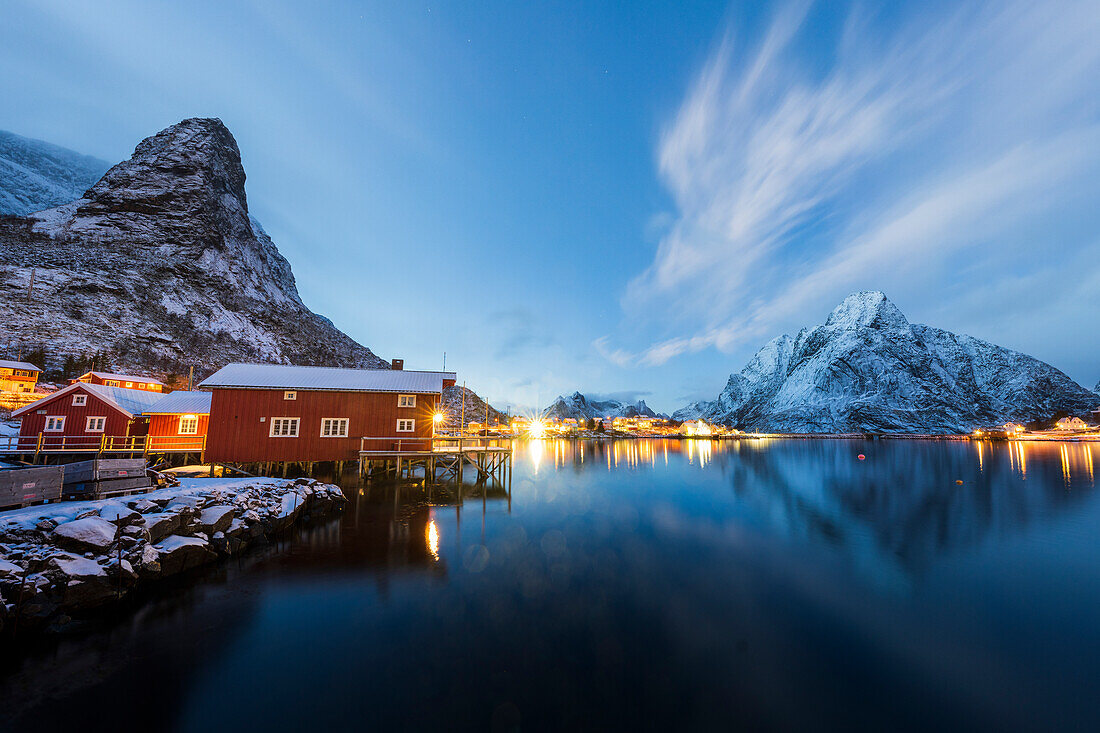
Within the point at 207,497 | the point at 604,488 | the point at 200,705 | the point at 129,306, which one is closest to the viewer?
the point at 200,705

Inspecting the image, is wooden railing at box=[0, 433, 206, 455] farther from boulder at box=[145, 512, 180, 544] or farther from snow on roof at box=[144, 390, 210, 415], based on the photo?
boulder at box=[145, 512, 180, 544]

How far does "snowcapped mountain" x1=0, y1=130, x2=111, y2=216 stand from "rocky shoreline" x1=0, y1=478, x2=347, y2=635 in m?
178

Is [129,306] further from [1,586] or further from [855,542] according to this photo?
[855,542]

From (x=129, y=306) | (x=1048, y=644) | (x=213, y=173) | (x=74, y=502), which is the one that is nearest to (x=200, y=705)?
(x=74, y=502)

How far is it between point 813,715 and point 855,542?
17.6m

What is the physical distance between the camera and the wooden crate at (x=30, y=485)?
46.8 ft

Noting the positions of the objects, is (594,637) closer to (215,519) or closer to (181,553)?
(181,553)

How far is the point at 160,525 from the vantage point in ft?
50.7

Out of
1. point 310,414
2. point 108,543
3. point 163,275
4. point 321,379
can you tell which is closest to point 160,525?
point 108,543

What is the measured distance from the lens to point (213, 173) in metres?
128

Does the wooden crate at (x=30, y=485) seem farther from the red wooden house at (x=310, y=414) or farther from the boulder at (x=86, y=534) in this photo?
the red wooden house at (x=310, y=414)

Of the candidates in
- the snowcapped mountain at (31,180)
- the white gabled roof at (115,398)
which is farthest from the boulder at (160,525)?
the snowcapped mountain at (31,180)

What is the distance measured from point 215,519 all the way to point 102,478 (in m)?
4.63

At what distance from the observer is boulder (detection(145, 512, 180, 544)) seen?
1505 centimetres
